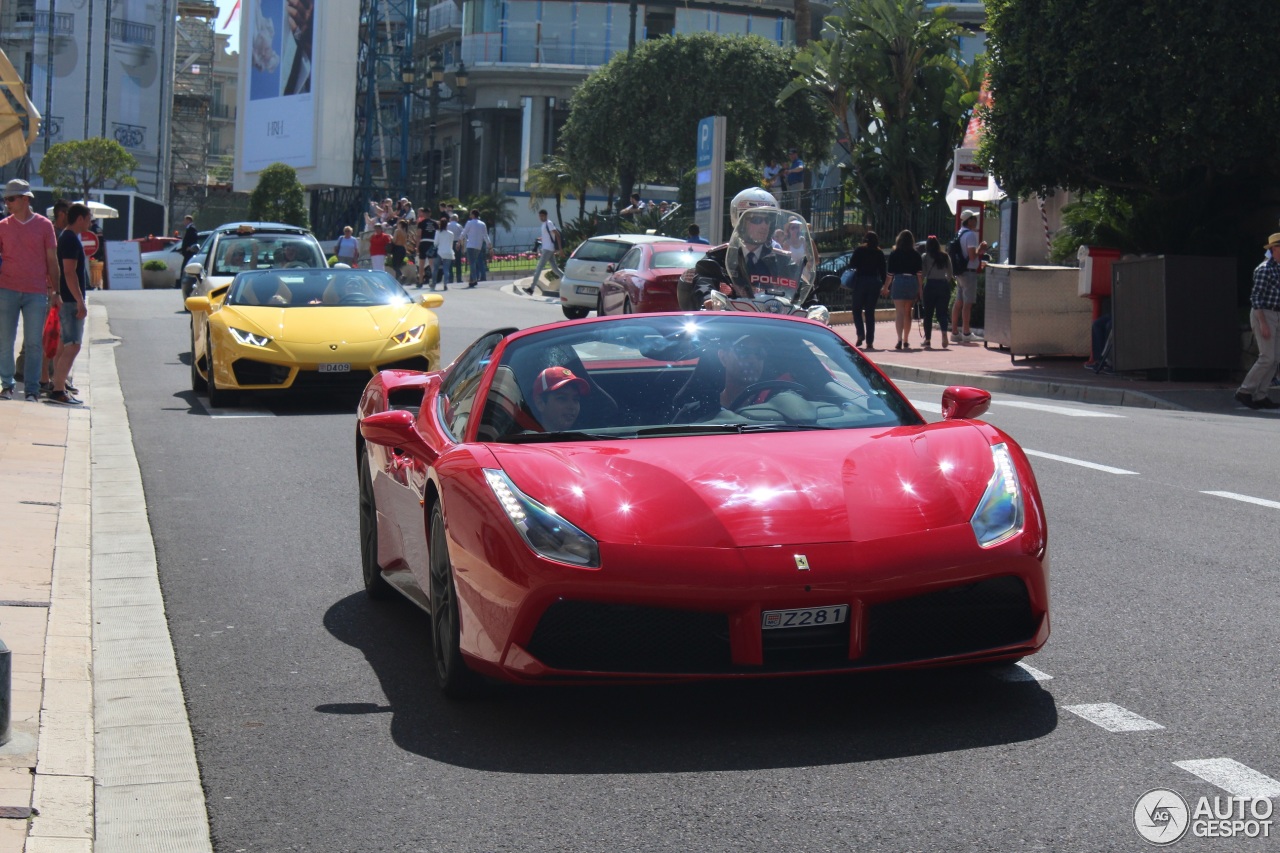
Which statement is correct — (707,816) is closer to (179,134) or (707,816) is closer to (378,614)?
(378,614)

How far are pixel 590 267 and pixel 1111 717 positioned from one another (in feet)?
85.0

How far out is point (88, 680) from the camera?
577cm

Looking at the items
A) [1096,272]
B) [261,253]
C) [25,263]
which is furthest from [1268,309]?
[261,253]

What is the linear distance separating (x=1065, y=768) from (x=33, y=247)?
37.5 feet

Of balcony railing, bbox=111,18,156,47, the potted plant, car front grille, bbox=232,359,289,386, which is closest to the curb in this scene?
car front grille, bbox=232,359,289,386

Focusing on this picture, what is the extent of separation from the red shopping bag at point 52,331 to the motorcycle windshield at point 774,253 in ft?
18.8

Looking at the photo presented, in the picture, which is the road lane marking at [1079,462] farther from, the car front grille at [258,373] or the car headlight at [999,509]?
the car front grille at [258,373]

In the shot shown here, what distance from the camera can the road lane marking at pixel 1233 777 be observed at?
14.1ft

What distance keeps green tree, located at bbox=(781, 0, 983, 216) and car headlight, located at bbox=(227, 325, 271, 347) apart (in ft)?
75.8

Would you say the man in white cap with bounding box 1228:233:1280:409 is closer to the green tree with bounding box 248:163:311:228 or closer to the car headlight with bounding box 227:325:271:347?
the car headlight with bounding box 227:325:271:347

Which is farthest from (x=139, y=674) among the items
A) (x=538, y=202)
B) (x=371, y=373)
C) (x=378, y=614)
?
(x=538, y=202)

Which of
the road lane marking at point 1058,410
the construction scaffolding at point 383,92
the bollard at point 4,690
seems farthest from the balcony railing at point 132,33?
the bollard at point 4,690

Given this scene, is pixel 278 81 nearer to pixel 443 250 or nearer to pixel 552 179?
pixel 552 179

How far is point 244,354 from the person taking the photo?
14.9m
